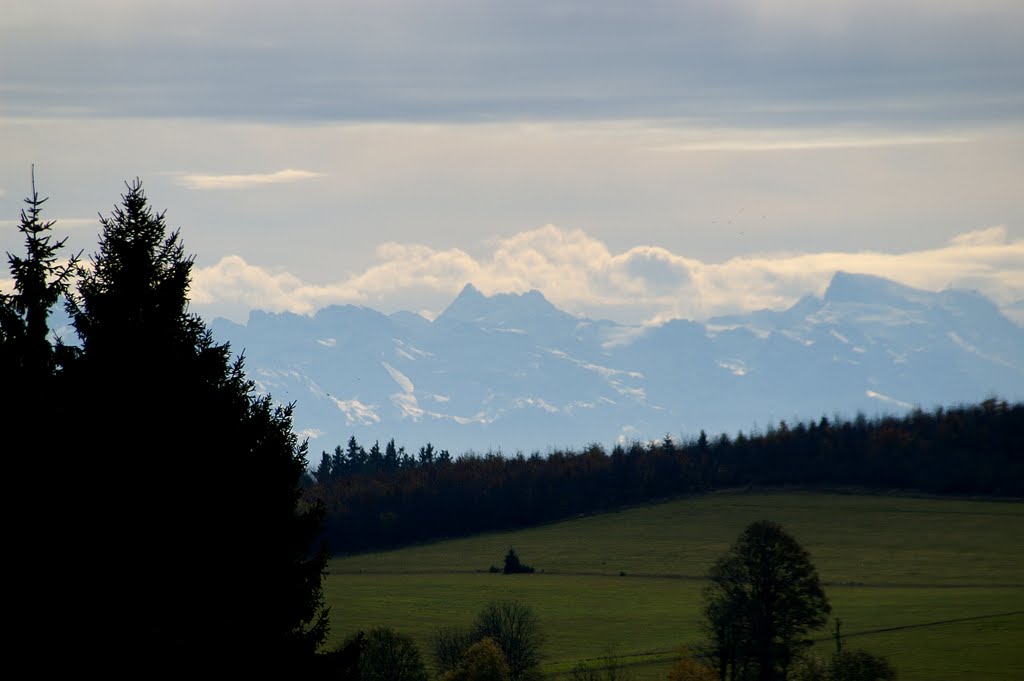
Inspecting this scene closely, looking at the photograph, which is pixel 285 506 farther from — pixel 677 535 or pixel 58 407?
pixel 677 535

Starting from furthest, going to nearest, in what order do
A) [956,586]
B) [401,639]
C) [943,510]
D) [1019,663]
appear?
1. [943,510]
2. [956,586]
3. [1019,663]
4. [401,639]

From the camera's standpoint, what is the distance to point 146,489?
1677 cm

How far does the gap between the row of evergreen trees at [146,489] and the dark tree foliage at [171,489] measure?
0.07 feet

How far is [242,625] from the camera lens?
17.4 m

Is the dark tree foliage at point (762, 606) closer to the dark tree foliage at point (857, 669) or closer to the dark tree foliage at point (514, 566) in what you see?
the dark tree foliage at point (857, 669)

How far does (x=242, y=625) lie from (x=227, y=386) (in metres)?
3.41

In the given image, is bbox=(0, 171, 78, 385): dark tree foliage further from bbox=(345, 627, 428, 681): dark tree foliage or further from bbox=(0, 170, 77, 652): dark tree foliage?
bbox=(345, 627, 428, 681): dark tree foliage

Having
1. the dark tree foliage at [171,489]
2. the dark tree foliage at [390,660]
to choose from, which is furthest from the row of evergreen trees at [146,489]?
the dark tree foliage at [390,660]

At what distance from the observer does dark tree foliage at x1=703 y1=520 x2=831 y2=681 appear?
63.1 metres

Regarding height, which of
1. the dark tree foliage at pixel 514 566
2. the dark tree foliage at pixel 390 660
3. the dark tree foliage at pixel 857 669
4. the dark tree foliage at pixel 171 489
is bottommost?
the dark tree foliage at pixel 857 669

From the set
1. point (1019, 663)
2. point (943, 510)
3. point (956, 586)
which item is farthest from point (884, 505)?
point (1019, 663)

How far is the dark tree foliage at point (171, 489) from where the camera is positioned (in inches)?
651

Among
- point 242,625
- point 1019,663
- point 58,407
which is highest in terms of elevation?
point 58,407

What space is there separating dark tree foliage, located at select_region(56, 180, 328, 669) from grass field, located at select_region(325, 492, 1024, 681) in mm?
53021
